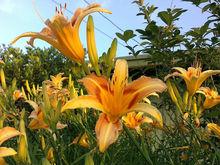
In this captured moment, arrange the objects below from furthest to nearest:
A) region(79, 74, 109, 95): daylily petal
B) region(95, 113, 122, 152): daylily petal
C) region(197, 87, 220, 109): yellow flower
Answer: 1. region(197, 87, 220, 109): yellow flower
2. region(79, 74, 109, 95): daylily petal
3. region(95, 113, 122, 152): daylily petal

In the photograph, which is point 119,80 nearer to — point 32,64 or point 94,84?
point 94,84

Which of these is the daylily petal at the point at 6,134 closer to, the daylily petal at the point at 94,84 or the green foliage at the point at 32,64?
the daylily petal at the point at 94,84

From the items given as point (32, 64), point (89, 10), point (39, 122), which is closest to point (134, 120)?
point (39, 122)

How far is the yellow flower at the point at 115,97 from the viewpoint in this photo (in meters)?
1.14

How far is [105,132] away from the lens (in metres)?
1.11

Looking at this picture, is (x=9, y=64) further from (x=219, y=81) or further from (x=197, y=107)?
(x=197, y=107)

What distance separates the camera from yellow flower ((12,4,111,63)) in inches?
51.4

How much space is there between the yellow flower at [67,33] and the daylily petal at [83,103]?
0.19 m

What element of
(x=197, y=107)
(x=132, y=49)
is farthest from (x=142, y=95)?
(x=132, y=49)

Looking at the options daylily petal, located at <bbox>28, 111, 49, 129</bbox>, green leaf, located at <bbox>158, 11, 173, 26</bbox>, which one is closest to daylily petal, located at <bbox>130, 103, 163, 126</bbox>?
daylily petal, located at <bbox>28, 111, 49, 129</bbox>

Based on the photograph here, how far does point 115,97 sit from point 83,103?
105 mm

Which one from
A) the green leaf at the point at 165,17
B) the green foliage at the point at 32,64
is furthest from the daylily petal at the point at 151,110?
the green foliage at the point at 32,64

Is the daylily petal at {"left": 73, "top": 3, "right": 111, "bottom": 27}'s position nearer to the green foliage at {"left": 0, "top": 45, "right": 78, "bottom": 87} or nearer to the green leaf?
the green leaf

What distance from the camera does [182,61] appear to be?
9.17 ft
